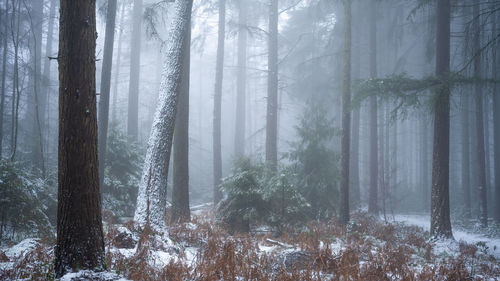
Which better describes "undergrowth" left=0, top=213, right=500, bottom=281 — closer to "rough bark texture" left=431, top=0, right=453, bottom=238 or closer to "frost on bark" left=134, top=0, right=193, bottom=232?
"frost on bark" left=134, top=0, right=193, bottom=232

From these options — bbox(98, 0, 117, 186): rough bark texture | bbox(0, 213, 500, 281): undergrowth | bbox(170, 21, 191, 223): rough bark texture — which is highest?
bbox(98, 0, 117, 186): rough bark texture

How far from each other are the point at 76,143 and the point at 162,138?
3.68 meters

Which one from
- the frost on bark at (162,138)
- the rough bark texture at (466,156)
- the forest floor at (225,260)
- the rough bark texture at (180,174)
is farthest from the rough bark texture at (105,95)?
the rough bark texture at (466,156)

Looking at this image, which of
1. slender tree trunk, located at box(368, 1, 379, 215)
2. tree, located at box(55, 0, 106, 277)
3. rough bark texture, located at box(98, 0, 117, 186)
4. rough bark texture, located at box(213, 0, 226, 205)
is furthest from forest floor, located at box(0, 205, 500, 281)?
rough bark texture, located at box(213, 0, 226, 205)

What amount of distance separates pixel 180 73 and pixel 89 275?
553cm

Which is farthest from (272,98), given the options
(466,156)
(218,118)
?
(466,156)

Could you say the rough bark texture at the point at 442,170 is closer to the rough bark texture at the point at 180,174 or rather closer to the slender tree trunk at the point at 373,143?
the slender tree trunk at the point at 373,143

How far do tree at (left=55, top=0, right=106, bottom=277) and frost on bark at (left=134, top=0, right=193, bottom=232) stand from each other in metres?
2.92

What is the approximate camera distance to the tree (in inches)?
161

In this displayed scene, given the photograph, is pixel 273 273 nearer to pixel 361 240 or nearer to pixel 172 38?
pixel 361 240

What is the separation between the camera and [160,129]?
7.82 meters

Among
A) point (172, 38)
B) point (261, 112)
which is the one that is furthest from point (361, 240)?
point (261, 112)

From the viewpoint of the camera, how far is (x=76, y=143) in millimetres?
4113

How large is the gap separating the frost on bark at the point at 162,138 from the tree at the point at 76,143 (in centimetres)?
292
